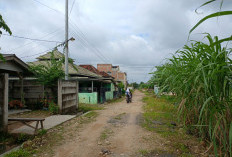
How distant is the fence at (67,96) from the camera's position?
8.16 meters

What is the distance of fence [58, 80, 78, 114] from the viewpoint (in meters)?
8.16

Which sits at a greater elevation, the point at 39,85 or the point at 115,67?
the point at 115,67

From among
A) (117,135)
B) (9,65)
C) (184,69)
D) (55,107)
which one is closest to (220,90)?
(184,69)

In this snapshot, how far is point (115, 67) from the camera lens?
6769 cm

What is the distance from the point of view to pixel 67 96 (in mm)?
8781

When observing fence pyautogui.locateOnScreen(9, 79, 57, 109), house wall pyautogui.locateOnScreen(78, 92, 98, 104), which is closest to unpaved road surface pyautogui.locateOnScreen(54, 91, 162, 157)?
fence pyautogui.locateOnScreen(9, 79, 57, 109)

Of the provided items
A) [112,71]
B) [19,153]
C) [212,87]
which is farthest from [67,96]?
[112,71]

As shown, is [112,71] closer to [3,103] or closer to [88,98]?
[88,98]

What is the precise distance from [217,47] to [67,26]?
1120 centimetres

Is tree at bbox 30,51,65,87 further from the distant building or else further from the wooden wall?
the distant building

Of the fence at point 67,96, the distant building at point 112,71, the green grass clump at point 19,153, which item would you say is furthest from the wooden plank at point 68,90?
the distant building at point 112,71

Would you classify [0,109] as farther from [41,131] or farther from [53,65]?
[53,65]

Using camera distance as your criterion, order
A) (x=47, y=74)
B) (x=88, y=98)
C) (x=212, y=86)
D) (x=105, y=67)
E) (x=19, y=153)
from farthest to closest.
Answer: (x=105, y=67), (x=88, y=98), (x=47, y=74), (x=19, y=153), (x=212, y=86)

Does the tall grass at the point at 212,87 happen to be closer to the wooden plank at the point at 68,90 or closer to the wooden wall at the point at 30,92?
the wooden plank at the point at 68,90
